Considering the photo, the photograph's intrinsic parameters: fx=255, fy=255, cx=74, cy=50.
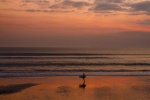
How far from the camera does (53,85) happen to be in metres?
19.8

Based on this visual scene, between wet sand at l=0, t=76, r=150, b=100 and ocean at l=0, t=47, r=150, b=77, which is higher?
wet sand at l=0, t=76, r=150, b=100

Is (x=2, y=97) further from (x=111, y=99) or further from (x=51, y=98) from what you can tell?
(x=111, y=99)

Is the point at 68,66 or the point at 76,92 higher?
the point at 76,92

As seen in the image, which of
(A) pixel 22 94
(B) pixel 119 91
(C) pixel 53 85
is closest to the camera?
(A) pixel 22 94

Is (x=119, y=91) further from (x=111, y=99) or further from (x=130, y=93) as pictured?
(x=111, y=99)

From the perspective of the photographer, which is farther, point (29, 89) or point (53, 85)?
point (53, 85)

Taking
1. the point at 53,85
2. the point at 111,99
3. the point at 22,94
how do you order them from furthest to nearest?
the point at 53,85
the point at 22,94
the point at 111,99

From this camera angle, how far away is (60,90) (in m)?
17.6

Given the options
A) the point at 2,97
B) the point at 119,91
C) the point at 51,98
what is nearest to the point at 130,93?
the point at 119,91

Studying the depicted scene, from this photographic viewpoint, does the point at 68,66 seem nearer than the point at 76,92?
No

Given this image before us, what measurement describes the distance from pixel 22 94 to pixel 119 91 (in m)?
6.48

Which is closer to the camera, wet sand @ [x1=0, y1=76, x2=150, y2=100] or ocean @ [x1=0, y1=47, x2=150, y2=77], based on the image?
wet sand @ [x1=0, y1=76, x2=150, y2=100]

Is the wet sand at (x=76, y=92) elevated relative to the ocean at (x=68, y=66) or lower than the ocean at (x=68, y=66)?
elevated

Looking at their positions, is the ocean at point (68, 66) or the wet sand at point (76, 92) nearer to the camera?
the wet sand at point (76, 92)
